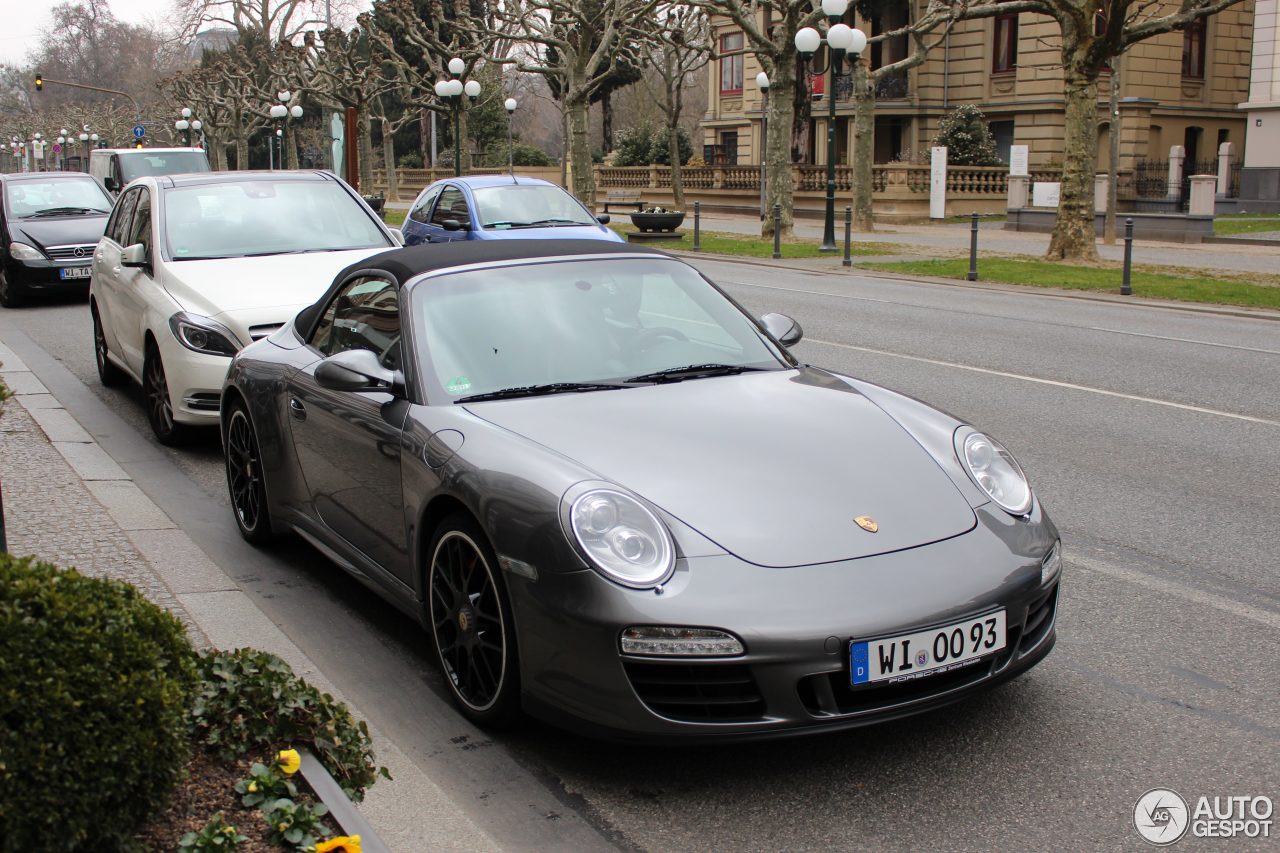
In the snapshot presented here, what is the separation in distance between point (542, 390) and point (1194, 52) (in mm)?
51595

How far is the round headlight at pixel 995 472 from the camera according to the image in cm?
430

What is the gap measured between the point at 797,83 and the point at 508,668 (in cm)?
5050

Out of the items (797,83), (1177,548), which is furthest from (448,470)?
(797,83)

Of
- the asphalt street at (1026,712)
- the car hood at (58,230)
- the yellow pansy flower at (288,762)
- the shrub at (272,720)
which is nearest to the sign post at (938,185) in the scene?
the car hood at (58,230)

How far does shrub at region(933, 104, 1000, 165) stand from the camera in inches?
1827

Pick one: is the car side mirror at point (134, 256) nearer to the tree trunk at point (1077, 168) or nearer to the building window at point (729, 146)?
the tree trunk at point (1077, 168)

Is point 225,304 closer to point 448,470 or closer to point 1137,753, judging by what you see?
point 448,470

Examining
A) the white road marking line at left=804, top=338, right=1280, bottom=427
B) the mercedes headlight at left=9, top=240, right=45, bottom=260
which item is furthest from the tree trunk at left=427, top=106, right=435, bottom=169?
the white road marking line at left=804, top=338, right=1280, bottom=427

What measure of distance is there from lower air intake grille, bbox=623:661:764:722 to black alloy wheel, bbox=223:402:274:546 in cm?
306

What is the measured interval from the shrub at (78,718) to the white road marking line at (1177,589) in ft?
13.4

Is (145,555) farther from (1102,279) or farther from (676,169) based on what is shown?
(676,169)

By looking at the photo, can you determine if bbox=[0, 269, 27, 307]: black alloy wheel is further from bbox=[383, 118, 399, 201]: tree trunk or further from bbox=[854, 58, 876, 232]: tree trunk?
bbox=[383, 118, 399, 201]: tree trunk

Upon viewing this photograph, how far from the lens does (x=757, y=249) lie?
27547mm

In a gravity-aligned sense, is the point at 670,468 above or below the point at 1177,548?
above
